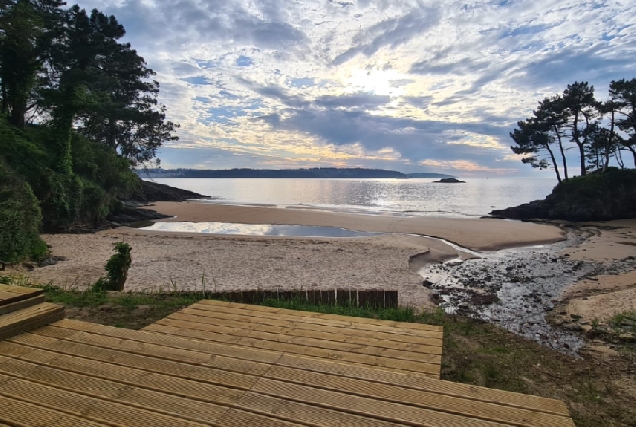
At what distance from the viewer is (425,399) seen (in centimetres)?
251

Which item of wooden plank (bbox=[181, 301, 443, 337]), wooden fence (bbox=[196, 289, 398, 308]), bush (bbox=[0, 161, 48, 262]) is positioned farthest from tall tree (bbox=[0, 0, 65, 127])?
wooden plank (bbox=[181, 301, 443, 337])

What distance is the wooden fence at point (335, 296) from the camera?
A: 24.2ft

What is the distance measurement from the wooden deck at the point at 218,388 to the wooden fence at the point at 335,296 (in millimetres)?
3675

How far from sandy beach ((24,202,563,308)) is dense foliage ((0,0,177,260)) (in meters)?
2.12

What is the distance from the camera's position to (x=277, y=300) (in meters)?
7.18

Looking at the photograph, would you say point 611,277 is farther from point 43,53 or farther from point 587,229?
point 43,53

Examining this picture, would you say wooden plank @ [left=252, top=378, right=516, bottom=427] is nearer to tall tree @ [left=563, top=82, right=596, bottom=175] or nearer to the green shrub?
the green shrub

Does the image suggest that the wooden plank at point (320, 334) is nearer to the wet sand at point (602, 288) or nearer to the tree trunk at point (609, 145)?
the wet sand at point (602, 288)

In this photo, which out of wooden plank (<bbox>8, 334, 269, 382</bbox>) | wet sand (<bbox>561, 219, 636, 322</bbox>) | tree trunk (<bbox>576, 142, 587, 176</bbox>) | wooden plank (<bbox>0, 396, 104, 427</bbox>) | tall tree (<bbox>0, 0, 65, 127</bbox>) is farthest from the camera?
tree trunk (<bbox>576, 142, 587, 176</bbox>)

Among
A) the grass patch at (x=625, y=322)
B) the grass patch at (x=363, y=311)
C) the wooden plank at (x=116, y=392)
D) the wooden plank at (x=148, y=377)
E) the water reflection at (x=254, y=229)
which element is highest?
the wooden plank at (x=148, y=377)

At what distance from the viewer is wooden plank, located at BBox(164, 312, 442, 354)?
400cm

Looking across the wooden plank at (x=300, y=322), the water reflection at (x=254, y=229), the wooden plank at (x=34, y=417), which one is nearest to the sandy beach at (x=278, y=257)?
the water reflection at (x=254, y=229)

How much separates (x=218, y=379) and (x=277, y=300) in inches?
177

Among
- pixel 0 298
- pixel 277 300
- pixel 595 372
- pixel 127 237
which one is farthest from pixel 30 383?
pixel 127 237
